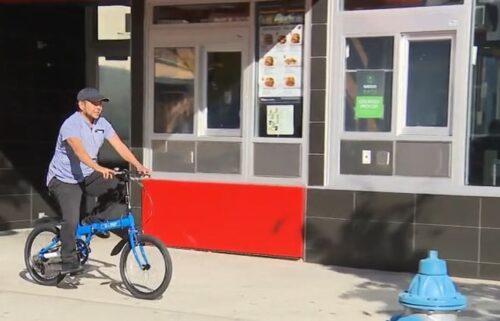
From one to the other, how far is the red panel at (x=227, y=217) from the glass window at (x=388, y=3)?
209 centimetres

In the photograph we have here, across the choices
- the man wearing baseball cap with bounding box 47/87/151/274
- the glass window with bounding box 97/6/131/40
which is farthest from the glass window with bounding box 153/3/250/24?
the man wearing baseball cap with bounding box 47/87/151/274

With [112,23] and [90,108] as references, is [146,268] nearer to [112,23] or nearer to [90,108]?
[90,108]

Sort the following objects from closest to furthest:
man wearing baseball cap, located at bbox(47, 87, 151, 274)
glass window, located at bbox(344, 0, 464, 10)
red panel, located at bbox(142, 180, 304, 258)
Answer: man wearing baseball cap, located at bbox(47, 87, 151, 274) → glass window, located at bbox(344, 0, 464, 10) → red panel, located at bbox(142, 180, 304, 258)

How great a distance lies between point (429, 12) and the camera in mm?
7578

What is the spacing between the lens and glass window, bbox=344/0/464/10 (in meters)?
7.55

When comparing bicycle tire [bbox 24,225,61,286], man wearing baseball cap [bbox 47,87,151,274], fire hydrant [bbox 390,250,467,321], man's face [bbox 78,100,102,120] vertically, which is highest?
man's face [bbox 78,100,102,120]

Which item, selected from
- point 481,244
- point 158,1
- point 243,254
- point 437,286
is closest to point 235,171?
point 243,254

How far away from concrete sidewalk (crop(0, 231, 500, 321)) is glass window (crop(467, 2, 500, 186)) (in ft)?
3.68

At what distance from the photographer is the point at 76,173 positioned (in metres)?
6.54

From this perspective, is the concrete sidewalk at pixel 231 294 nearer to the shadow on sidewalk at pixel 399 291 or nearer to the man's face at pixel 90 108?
the shadow on sidewalk at pixel 399 291

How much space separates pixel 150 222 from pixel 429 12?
4.07 metres

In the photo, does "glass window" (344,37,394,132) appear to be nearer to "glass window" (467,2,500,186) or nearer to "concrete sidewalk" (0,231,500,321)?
"glass window" (467,2,500,186)

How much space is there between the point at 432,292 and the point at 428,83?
4480 millimetres

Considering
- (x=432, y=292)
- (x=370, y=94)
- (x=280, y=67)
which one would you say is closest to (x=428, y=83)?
(x=370, y=94)
